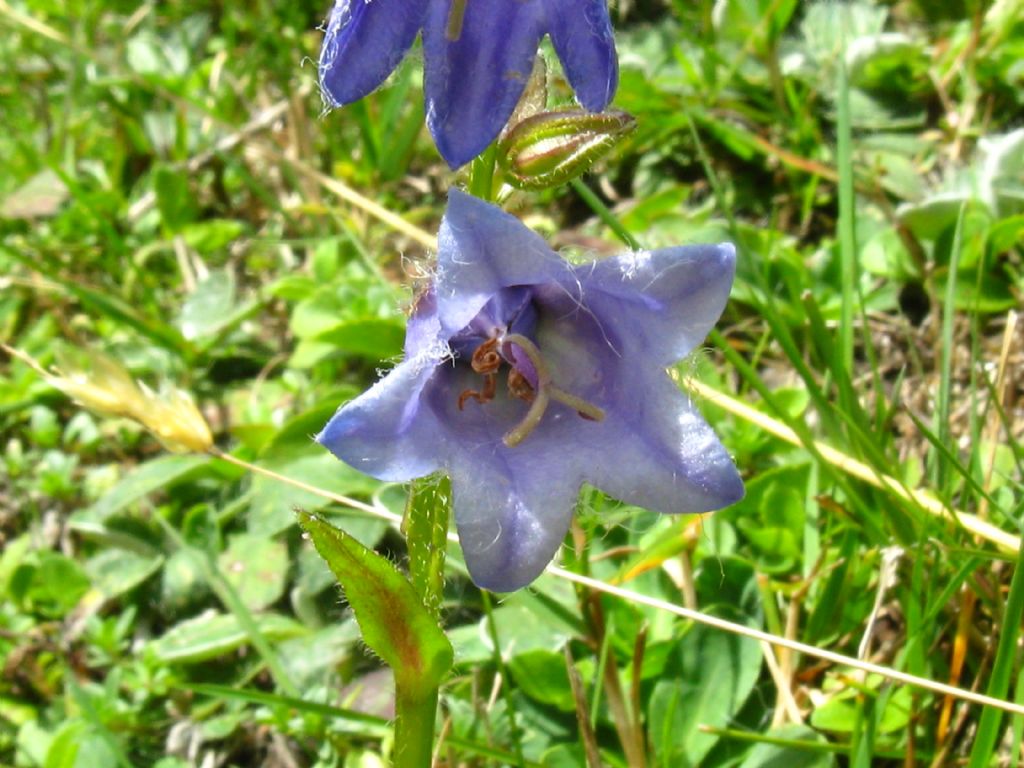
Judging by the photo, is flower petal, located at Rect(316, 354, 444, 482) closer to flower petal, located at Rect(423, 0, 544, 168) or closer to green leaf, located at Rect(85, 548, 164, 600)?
flower petal, located at Rect(423, 0, 544, 168)

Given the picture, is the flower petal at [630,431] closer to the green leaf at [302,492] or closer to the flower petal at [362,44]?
the flower petal at [362,44]

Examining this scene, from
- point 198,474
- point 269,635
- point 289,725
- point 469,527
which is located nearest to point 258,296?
point 198,474

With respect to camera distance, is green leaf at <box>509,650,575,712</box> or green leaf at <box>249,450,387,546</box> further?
green leaf at <box>249,450,387,546</box>

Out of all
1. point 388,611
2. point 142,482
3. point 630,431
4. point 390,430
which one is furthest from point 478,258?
point 142,482

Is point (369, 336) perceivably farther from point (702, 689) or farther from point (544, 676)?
point (702, 689)

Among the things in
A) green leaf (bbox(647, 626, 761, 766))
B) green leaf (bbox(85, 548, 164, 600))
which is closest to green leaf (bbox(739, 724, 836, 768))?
green leaf (bbox(647, 626, 761, 766))

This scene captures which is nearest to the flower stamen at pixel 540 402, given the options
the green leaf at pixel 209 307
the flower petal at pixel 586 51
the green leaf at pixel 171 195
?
the flower petal at pixel 586 51

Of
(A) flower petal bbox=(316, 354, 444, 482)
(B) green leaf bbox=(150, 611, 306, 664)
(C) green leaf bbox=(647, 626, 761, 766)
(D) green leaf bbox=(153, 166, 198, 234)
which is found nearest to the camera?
A: (A) flower petal bbox=(316, 354, 444, 482)
